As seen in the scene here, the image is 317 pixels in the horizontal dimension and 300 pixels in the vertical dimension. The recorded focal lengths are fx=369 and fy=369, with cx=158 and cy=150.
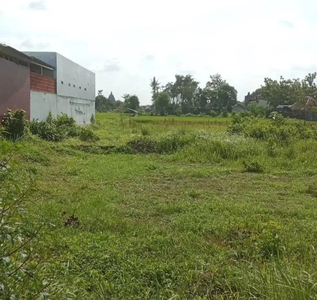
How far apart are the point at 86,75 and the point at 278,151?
15036 millimetres

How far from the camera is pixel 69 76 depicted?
17828mm

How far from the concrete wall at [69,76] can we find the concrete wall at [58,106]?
0.34m

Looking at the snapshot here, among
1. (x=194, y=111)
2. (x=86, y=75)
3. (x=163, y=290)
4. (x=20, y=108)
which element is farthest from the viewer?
(x=194, y=111)

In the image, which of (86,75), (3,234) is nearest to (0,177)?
(3,234)

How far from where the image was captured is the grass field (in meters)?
2.55

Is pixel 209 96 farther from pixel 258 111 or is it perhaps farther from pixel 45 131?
pixel 45 131

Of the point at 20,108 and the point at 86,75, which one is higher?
the point at 86,75

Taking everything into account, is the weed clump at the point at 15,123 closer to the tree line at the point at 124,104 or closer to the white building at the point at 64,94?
the white building at the point at 64,94

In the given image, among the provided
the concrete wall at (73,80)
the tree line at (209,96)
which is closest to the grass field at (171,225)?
the concrete wall at (73,80)

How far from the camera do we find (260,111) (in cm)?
3906

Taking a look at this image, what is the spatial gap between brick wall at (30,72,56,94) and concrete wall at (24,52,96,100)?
543 mm

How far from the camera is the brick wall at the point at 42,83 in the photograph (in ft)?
42.4

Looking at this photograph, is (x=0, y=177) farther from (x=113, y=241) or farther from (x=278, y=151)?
(x=278, y=151)

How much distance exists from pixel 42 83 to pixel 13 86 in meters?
2.70
